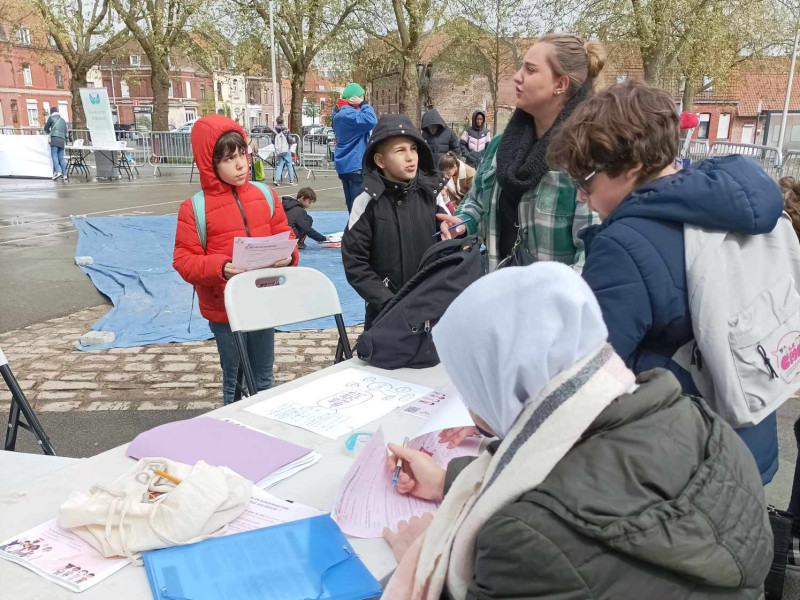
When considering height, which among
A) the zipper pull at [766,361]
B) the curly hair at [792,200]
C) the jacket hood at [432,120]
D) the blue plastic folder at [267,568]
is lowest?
the blue plastic folder at [267,568]

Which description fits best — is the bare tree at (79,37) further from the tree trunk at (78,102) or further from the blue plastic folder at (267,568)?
the blue plastic folder at (267,568)

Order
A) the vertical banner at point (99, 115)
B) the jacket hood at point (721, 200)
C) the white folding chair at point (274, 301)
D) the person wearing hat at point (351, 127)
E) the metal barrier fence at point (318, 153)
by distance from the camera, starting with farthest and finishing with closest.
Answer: the metal barrier fence at point (318, 153), the vertical banner at point (99, 115), the person wearing hat at point (351, 127), the white folding chair at point (274, 301), the jacket hood at point (721, 200)

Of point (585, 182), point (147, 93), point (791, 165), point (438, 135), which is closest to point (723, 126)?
point (791, 165)

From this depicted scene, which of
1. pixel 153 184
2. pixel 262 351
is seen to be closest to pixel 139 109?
pixel 153 184

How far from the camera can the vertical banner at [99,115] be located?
17.2 m

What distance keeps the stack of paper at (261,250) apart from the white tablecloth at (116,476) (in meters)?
0.86

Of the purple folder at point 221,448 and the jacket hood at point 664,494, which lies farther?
the purple folder at point 221,448

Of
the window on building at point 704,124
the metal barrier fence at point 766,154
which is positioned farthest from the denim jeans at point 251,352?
the window on building at point 704,124

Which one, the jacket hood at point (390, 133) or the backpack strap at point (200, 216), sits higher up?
the jacket hood at point (390, 133)

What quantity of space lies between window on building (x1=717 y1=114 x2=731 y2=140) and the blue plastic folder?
1899 inches

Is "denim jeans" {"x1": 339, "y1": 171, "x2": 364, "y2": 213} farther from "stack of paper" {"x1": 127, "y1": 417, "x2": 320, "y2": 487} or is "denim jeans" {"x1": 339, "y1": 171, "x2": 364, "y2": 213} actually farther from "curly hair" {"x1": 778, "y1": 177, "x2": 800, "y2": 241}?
"stack of paper" {"x1": 127, "y1": 417, "x2": 320, "y2": 487}

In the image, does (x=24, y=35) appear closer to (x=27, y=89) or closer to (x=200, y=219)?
(x=27, y=89)

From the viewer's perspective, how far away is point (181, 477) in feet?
5.18

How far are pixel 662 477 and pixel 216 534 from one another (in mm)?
974
